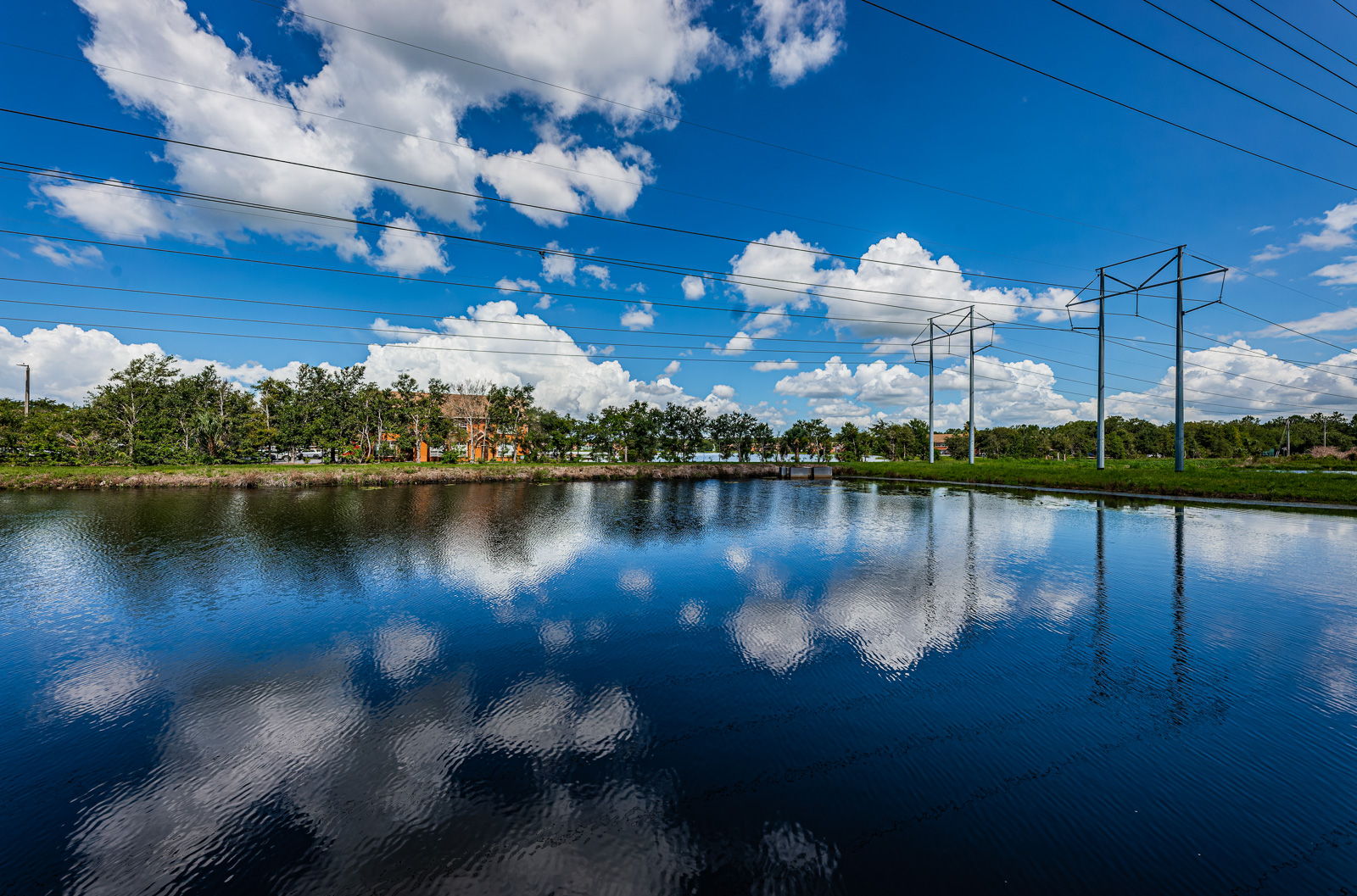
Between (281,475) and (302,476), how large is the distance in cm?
112

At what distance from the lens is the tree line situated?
35.9 meters

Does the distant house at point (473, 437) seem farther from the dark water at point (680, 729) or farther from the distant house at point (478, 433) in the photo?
the dark water at point (680, 729)

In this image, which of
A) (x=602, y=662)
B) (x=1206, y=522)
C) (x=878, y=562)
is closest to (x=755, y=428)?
(x=1206, y=522)

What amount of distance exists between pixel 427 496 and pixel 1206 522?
104 feet

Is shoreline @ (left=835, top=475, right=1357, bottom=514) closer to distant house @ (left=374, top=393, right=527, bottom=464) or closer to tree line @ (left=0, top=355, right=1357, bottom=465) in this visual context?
tree line @ (left=0, top=355, right=1357, bottom=465)

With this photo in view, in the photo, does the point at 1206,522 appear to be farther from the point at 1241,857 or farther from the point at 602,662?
the point at 602,662

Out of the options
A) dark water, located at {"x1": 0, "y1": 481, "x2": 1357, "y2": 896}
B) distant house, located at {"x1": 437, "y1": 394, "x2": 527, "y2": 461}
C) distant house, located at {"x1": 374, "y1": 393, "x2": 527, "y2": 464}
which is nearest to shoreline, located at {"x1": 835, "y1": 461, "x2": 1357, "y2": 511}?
dark water, located at {"x1": 0, "y1": 481, "x2": 1357, "y2": 896}

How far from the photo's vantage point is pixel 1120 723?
170 inches

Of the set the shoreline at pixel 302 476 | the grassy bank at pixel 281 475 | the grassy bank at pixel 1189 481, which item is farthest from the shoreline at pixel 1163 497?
the grassy bank at pixel 281 475

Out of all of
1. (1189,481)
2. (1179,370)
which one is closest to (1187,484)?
(1189,481)

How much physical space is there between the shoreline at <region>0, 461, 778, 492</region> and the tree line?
5.34 m

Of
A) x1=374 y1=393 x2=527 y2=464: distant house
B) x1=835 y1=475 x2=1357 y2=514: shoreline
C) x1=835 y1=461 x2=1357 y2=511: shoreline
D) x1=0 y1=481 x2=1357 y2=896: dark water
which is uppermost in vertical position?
x1=374 y1=393 x2=527 y2=464: distant house

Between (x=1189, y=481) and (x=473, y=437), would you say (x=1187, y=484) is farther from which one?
(x=473, y=437)

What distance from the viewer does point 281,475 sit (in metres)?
32.2
